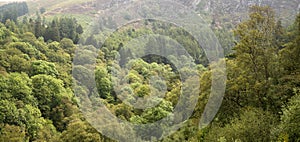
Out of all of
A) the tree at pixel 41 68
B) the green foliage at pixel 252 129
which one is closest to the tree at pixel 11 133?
the tree at pixel 41 68

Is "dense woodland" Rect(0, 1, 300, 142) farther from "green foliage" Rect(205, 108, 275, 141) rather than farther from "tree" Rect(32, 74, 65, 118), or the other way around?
"tree" Rect(32, 74, 65, 118)

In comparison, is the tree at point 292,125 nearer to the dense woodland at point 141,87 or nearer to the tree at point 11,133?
the dense woodland at point 141,87

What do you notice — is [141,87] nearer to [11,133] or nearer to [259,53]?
[11,133]

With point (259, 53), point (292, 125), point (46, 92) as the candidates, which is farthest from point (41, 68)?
point (292, 125)

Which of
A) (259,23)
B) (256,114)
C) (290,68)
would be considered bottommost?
(256,114)

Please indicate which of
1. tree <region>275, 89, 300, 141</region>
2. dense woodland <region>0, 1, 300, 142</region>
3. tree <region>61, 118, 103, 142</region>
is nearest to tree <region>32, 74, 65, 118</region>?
dense woodland <region>0, 1, 300, 142</region>

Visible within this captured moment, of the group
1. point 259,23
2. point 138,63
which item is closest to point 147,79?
point 138,63

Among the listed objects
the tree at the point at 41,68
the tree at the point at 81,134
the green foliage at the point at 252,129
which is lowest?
the tree at the point at 41,68

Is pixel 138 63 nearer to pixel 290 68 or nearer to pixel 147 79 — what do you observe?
pixel 147 79
